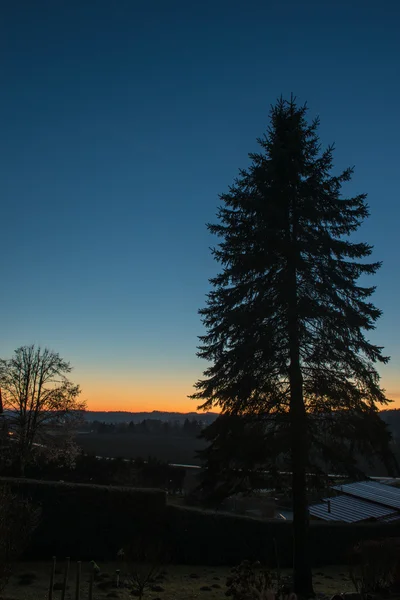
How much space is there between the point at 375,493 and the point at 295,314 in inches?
773

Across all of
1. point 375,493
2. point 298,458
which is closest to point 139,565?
point 298,458

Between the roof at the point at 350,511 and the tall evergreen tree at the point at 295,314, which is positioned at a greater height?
the tall evergreen tree at the point at 295,314

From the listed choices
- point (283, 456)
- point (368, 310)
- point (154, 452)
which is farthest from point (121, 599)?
point (154, 452)

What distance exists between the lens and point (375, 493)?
28.4m

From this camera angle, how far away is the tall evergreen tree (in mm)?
14461

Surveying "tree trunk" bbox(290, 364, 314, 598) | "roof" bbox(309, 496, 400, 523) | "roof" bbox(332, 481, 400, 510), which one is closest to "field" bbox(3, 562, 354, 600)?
"tree trunk" bbox(290, 364, 314, 598)

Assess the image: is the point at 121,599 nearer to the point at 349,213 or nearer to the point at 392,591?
the point at 392,591

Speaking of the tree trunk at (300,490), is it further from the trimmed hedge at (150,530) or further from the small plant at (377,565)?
the trimmed hedge at (150,530)

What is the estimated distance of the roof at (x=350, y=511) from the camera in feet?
75.4

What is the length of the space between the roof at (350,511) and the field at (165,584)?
5.07m

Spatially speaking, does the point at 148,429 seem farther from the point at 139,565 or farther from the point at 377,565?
the point at 377,565

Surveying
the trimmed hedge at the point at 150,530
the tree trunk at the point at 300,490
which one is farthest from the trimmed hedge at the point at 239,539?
the tree trunk at the point at 300,490

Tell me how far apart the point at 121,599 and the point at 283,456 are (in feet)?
19.9

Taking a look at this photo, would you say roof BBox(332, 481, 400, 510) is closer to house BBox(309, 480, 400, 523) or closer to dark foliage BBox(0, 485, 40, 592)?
house BBox(309, 480, 400, 523)
